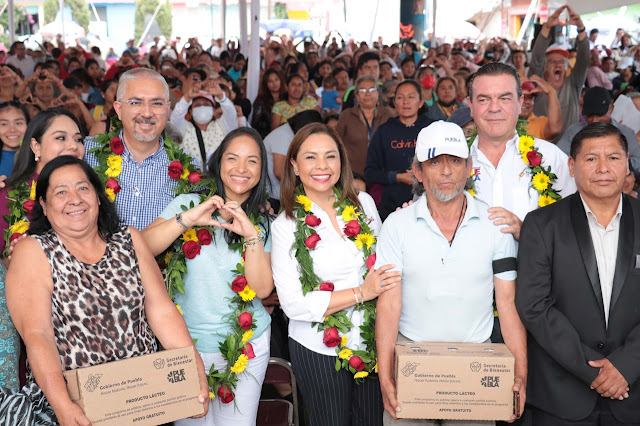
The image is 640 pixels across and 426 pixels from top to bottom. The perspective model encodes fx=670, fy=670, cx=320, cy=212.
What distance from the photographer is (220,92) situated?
20.1 ft

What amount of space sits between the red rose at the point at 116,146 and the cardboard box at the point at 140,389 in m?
1.35

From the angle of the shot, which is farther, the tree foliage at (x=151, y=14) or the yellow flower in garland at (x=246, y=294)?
the tree foliage at (x=151, y=14)

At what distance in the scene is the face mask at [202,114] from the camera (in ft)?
19.1

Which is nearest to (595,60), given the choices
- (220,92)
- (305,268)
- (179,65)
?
(179,65)

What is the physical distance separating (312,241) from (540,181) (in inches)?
45.4

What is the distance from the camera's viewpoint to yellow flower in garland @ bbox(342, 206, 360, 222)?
316cm

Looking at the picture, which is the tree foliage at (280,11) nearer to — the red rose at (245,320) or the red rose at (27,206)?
the red rose at (27,206)

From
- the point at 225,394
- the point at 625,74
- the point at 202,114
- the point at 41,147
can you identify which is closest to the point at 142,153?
the point at 41,147

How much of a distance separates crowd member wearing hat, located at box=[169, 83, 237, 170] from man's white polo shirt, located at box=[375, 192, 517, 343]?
323 cm

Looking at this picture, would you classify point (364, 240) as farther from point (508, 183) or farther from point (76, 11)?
point (76, 11)

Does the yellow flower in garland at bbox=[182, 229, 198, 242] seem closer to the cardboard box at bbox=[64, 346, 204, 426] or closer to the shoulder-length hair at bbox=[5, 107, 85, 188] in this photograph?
the cardboard box at bbox=[64, 346, 204, 426]

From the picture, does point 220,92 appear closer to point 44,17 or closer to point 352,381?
point 352,381

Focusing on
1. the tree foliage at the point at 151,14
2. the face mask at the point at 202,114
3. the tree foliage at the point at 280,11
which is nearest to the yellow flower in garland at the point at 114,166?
the face mask at the point at 202,114

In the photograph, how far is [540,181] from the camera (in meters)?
3.23
